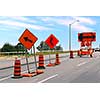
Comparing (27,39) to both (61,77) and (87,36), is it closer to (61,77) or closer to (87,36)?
(61,77)

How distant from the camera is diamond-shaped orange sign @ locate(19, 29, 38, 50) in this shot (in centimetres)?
2008

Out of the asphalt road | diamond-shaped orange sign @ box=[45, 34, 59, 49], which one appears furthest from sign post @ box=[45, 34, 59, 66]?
the asphalt road

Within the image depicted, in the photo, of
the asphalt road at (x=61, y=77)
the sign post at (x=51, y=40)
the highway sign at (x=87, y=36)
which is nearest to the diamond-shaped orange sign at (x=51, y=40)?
the sign post at (x=51, y=40)

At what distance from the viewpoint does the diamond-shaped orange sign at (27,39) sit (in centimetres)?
2008

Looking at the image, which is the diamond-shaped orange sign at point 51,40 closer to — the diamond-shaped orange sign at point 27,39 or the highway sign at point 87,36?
the diamond-shaped orange sign at point 27,39

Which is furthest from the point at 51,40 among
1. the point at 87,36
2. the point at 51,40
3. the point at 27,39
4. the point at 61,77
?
the point at 87,36

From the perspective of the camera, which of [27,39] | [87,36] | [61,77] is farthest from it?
[87,36]

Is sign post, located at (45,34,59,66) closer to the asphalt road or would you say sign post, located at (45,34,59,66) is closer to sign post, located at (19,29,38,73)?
the asphalt road

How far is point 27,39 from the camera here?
2020cm

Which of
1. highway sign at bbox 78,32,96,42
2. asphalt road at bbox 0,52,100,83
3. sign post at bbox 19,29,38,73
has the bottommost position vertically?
asphalt road at bbox 0,52,100,83
